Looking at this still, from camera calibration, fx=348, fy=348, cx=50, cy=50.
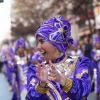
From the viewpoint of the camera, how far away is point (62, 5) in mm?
25594

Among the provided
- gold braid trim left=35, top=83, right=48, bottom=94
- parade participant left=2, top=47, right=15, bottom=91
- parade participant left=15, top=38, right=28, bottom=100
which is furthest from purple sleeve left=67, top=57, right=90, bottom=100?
parade participant left=2, top=47, right=15, bottom=91

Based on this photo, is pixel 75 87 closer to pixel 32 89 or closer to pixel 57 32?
pixel 32 89

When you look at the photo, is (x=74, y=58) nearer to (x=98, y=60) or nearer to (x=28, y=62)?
(x=28, y=62)

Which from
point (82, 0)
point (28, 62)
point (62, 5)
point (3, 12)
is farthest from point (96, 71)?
point (62, 5)

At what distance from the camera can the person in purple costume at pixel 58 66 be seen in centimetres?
293

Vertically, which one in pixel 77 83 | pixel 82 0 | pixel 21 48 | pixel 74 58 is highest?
pixel 82 0

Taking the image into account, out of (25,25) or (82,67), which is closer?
(82,67)

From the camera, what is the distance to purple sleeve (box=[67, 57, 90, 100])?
2.86 m

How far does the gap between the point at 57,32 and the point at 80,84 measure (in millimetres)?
518

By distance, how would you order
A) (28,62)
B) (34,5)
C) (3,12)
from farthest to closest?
(34,5), (28,62), (3,12)

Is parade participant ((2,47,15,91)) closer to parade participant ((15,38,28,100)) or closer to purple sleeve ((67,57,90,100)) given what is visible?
parade participant ((15,38,28,100))

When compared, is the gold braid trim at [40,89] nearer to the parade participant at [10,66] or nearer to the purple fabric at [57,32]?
the purple fabric at [57,32]

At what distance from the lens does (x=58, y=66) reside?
3191 millimetres

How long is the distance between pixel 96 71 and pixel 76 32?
39.6 m
